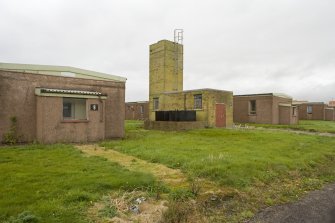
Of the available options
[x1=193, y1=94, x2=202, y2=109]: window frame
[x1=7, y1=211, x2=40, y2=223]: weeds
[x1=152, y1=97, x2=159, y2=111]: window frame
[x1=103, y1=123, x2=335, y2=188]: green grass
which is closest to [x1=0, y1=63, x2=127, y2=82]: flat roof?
[x1=193, y1=94, x2=202, y2=109]: window frame

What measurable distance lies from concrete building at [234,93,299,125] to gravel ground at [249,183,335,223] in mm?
29323

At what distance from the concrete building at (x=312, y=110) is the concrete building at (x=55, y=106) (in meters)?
48.0

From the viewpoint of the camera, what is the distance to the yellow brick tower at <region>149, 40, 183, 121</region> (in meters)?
36.0

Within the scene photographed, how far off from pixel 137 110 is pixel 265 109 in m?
27.8

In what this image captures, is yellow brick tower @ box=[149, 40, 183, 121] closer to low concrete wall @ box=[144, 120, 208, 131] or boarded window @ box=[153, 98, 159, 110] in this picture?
boarded window @ box=[153, 98, 159, 110]

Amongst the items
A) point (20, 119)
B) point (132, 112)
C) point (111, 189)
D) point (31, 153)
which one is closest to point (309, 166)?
point (111, 189)

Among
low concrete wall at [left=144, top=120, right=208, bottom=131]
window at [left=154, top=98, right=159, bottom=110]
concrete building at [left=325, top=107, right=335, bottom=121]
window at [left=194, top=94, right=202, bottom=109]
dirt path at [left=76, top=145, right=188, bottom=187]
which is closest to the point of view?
dirt path at [left=76, top=145, right=188, bottom=187]

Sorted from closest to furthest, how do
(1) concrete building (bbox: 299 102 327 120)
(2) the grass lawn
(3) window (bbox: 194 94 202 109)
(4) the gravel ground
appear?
(4) the gravel ground
(2) the grass lawn
(3) window (bbox: 194 94 202 109)
(1) concrete building (bbox: 299 102 327 120)

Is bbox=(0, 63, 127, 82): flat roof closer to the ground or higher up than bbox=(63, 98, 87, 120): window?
higher up

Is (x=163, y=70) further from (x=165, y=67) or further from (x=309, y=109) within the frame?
(x=309, y=109)

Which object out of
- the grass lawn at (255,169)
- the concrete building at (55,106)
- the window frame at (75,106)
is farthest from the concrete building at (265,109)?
the window frame at (75,106)

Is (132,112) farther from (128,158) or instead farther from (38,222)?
(38,222)

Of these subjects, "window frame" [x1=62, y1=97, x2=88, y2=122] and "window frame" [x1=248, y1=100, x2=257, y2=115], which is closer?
"window frame" [x1=62, y1=97, x2=88, y2=122]

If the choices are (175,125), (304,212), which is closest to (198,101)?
(175,125)
